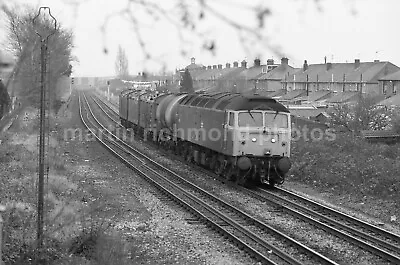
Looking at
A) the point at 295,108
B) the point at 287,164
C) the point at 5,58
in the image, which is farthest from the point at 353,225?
the point at 295,108

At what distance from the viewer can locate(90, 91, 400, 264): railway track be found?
11922 mm

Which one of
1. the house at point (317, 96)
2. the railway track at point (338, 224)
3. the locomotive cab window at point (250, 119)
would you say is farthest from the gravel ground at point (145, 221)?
the house at point (317, 96)

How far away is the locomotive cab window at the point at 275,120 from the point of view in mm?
19453

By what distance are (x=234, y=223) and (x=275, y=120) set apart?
6.52 meters

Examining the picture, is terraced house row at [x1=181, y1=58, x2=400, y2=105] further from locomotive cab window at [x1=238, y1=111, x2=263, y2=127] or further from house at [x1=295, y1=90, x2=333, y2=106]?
locomotive cab window at [x1=238, y1=111, x2=263, y2=127]

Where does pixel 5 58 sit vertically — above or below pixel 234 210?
above

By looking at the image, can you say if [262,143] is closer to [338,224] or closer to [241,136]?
[241,136]

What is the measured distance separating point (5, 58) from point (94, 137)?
116ft

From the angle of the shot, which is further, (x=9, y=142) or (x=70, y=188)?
(x=9, y=142)

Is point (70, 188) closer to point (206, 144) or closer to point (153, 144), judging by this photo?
point (206, 144)

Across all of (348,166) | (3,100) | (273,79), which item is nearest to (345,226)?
(348,166)

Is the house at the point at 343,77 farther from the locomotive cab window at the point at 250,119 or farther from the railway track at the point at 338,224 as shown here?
the railway track at the point at 338,224

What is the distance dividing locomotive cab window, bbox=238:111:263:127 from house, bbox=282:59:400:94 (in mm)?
65375

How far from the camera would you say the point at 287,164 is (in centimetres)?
1922
